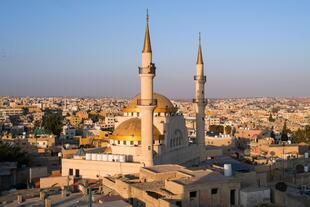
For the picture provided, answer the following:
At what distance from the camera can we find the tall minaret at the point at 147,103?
25.1 m

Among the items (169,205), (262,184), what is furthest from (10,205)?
(262,184)

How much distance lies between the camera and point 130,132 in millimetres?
26875

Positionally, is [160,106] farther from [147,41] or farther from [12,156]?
[12,156]

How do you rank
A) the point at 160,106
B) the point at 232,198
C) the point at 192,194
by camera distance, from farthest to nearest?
the point at 160,106, the point at 232,198, the point at 192,194

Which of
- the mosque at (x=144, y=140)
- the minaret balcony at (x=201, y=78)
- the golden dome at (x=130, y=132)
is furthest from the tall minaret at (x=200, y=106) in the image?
the golden dome at (x=130, y=132)

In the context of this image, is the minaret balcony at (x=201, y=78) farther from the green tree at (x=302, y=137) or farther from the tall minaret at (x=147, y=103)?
the green tree at (x=302, y=137)

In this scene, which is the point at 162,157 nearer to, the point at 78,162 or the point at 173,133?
the point at 173,133

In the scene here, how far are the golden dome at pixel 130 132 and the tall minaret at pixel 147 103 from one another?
5.09ft

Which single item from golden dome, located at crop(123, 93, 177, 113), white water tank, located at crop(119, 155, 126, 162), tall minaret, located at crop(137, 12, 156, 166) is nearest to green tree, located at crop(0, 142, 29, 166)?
golden dome, located at crop(123, 93, 177, 113)

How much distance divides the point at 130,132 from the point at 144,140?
1.98m

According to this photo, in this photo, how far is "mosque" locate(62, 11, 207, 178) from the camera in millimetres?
25172

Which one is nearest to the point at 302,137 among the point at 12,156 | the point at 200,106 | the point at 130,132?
the point at 200,106

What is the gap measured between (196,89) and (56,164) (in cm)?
1234

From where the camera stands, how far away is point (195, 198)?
18078mm
